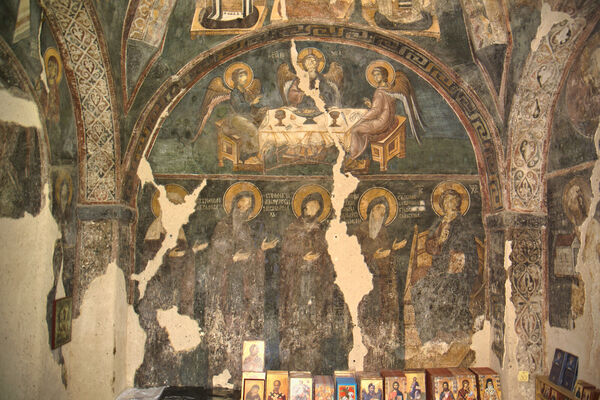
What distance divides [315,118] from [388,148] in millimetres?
1118

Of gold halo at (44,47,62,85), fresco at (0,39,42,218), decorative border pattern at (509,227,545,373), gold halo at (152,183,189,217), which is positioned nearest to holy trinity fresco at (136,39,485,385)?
gold halo at (152,183,189,217)

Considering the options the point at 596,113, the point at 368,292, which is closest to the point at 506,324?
the point at 368,292

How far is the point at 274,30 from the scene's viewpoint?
681 cm

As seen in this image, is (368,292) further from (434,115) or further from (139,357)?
(139,357)

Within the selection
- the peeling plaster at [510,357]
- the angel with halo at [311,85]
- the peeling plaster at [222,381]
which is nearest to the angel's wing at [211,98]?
the angel with halo at [311,85]

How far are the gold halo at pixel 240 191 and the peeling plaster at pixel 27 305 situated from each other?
2.18 metres

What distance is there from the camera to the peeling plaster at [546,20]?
18.6 feet

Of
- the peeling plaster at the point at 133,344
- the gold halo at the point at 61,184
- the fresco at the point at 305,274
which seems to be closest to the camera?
the gold halo at the point at 61,184

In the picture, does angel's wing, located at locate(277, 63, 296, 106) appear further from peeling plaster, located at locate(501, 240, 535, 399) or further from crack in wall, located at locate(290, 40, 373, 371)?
peeling plaster, located at locate(501, 240, 535, 399)

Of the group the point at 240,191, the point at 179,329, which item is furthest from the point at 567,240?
the point at 179,329

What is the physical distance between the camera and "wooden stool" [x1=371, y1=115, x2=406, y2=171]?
7.12m

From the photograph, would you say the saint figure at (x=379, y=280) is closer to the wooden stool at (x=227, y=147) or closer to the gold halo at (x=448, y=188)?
the gold halo at (x=448, y=188)

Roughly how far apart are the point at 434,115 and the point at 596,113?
2.10 metres

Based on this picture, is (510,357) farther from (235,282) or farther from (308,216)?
(235,282)
